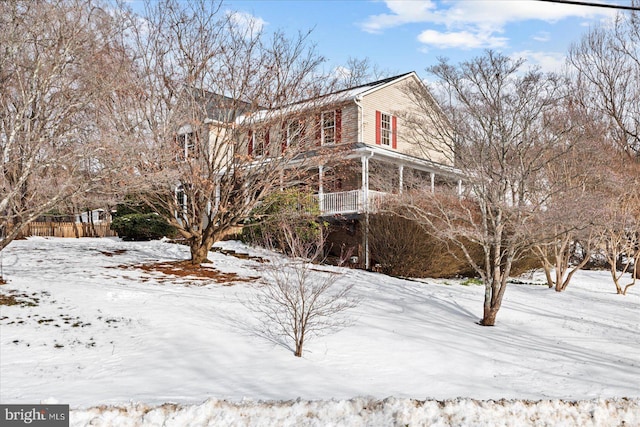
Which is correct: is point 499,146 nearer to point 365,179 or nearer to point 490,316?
point 490,316

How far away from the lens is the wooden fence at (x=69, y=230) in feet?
83.3

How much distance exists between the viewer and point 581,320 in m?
13.1

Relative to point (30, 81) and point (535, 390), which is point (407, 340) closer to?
point (535, 390)

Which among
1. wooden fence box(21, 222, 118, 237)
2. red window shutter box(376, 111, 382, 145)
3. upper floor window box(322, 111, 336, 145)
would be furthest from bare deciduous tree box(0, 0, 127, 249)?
wooden fence box(21, 222, 118, 237)

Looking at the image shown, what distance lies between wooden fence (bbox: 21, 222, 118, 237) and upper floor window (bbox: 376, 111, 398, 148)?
13.0 meters

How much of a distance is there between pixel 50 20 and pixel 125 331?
565 cm

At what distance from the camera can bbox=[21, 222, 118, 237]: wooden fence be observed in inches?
1000

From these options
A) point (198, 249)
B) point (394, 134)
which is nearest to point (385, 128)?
point (394, 134)

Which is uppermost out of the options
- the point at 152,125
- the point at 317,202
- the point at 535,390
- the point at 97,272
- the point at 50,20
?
the point at 50,20

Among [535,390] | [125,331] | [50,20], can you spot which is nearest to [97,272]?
[125,331]

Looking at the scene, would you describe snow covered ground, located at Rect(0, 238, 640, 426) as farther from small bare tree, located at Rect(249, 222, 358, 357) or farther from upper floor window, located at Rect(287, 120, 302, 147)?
upper floor window, located at Rect(287, 120, 302, 147)

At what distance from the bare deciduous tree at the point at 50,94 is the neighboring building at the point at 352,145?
10.7 feet

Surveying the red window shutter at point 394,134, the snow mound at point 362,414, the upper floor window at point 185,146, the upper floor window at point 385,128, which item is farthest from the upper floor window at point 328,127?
the snow mound at point 362,414

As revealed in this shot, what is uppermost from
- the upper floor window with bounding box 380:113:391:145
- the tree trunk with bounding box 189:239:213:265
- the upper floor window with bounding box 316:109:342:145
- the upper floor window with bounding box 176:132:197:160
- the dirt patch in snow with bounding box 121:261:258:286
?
the upper floor window with bounding box 380:113:391:145
